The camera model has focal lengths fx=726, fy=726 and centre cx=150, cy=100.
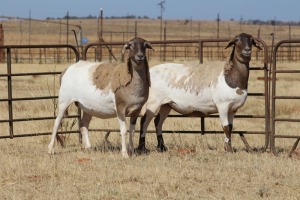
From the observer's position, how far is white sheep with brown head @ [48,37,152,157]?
35.6ft

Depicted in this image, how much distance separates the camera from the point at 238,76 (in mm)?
11289

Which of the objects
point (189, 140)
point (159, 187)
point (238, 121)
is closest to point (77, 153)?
point (189, 140)

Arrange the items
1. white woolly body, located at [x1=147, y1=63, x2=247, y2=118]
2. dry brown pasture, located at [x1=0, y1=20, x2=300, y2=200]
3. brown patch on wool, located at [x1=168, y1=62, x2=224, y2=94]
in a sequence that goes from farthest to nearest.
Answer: brown patch on wool, located at [x1=168, y1=62, x2=224, y2=94]
white woolly body, located at [x1=147, y1=63, x2=247, y2=118]
dry brown pasture, located at [x1=0, y1=20, x2=300, y2=200]

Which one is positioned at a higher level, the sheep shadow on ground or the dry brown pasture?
the dry brown pasture

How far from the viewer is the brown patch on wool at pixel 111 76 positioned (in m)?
11.0

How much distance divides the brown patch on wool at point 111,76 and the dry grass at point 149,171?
1.05 metres

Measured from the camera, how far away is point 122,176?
8.98 meters

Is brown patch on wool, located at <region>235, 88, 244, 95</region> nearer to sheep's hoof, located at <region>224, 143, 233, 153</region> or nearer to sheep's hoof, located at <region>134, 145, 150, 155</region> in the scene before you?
sheep's hoof, located at <region>224, 143, 233, 153</region>

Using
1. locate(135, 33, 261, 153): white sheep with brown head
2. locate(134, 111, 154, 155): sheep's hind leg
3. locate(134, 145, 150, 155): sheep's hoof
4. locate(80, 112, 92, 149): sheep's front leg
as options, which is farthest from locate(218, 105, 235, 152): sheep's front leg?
locate(80, 112, 92, 149): sheep's front leg

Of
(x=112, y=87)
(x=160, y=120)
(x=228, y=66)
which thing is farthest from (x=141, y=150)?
(x=228, y=66)

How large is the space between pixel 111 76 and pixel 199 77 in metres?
1.44

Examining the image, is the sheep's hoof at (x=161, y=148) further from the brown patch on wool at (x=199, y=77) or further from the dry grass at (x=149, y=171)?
the brown patch on wool at (x=199, y=77)

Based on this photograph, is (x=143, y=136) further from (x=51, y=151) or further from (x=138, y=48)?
(x=138, y=48)

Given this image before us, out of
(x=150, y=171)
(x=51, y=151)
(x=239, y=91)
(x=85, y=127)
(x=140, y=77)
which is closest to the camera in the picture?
(x=150, y=171)
